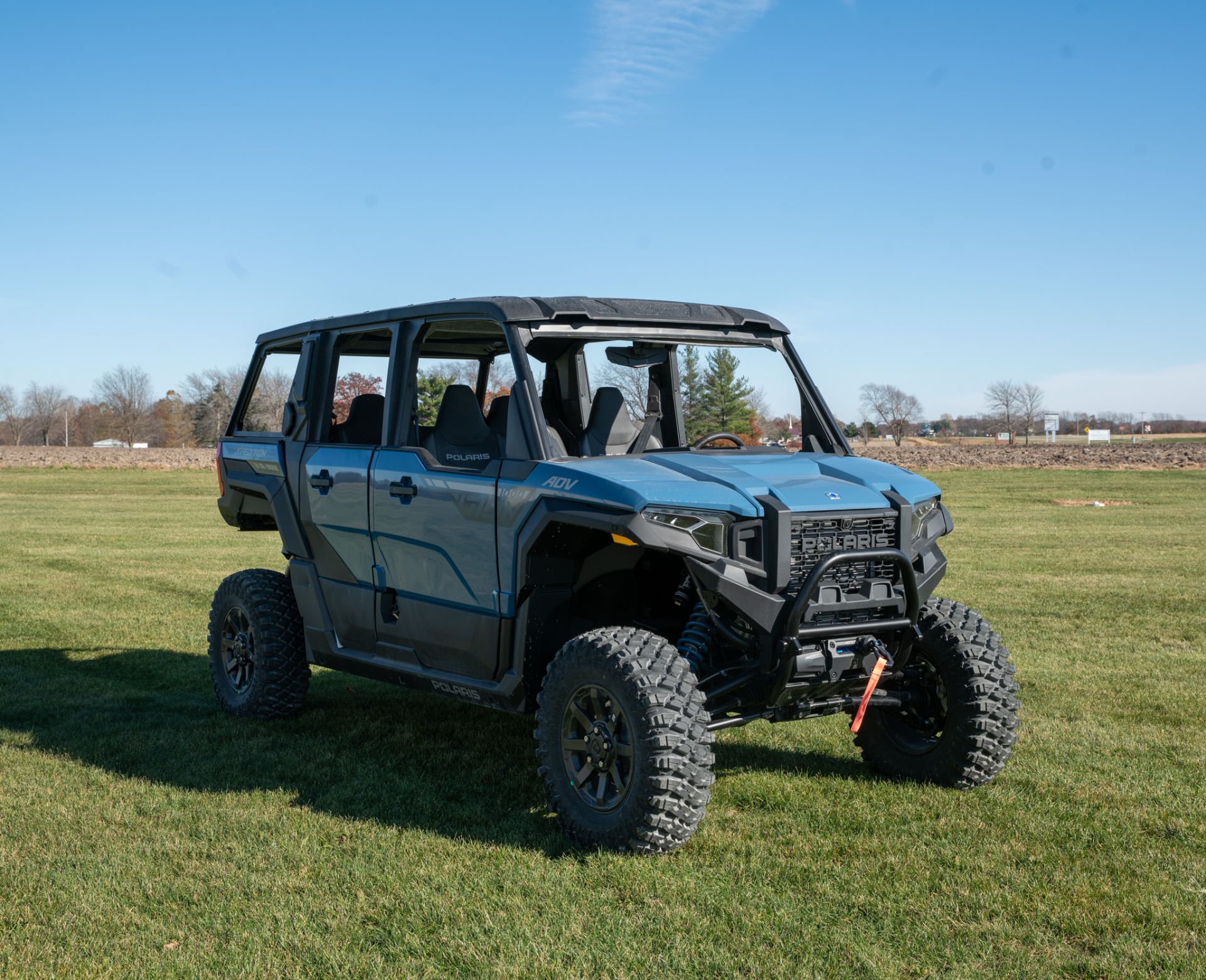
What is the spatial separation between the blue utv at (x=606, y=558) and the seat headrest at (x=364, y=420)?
0.06ft

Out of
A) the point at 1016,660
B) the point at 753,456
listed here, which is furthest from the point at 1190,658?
the point at 753,456

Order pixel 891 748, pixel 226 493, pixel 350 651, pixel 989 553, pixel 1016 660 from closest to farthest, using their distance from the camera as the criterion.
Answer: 1. pixel 891 748
2. pixel 350 651
3. pixel 226 493
4. pixel 1016 660
5. pixel 989 553

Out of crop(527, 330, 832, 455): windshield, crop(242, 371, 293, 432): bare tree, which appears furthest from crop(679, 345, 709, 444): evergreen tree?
crop(242, 371, 293, 432): bare tree

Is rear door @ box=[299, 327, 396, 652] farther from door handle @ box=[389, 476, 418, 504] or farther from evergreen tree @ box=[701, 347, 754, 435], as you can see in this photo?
evergreen tree @ box=[701, 347, 754, 435]

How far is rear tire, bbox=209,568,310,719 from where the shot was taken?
7.41 meters

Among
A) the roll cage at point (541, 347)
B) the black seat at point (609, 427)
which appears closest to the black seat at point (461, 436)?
the roll cage at point (541, 347)

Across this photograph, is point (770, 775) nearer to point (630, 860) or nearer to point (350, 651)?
point (630, 860)

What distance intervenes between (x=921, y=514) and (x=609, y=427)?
178cm

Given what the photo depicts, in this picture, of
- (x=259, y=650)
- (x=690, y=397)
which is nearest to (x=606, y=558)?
(x=690, y=397)

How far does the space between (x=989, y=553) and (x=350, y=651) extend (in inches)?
536

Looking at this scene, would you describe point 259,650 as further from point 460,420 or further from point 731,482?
point 731,482

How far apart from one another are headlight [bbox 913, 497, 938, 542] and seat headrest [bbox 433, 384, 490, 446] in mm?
2253

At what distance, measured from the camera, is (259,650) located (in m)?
7.41

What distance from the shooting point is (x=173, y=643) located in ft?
34.6
